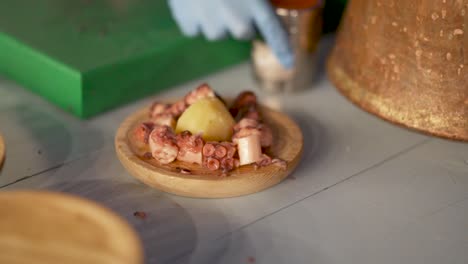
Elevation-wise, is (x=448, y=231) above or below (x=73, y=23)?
below

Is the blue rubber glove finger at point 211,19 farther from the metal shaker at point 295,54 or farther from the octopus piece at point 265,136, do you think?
the octopus piece at point 265,136

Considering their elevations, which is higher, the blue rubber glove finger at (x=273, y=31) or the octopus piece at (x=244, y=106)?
the blue rubber glove finger at (x=273, y=31)

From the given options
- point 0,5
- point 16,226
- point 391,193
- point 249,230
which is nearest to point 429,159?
point 391,193

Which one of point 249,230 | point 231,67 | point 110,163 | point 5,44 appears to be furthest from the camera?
point 231,67

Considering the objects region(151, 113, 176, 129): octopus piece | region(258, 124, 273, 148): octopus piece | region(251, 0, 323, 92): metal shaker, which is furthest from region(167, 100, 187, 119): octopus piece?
region(251, 0, 323, 92): metal shaker

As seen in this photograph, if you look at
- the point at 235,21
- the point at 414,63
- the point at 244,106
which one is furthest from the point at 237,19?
the point at 414,63

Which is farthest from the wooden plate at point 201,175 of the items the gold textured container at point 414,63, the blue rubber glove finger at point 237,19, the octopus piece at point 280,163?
the blue rubber glove finger at point 237,19

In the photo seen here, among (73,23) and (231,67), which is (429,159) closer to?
(231,67)
